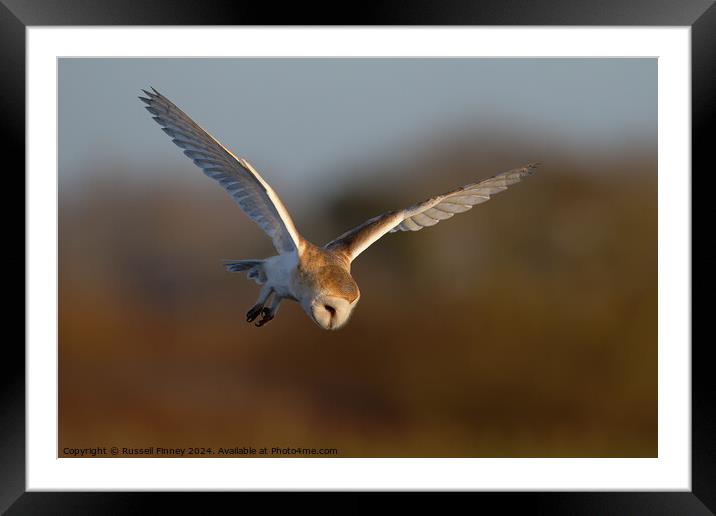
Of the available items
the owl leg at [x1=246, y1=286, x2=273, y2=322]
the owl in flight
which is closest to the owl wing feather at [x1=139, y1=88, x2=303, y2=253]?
the owl in flight

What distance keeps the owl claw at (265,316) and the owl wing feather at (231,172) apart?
34 cm

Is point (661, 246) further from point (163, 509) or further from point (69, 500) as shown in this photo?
point (69, 500)

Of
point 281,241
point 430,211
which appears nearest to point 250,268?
point 281,241

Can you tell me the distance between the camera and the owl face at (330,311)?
9.68ft

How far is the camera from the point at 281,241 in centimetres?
329

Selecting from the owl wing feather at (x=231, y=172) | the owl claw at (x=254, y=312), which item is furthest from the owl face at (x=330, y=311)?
the owl claw at (x=254, y=312)

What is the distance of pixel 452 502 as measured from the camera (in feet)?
9.69

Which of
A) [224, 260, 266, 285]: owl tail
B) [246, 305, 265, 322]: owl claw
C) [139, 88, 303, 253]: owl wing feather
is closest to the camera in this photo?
[139, 88, 303, 253]: owl wing feather

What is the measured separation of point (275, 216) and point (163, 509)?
1382mm

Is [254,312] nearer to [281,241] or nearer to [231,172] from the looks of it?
[281,241]

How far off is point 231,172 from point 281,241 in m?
0.42

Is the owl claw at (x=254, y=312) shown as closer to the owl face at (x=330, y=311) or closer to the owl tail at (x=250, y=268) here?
the owl tail at (x=250, y=268)

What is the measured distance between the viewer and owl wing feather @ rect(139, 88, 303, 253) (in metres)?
2.90

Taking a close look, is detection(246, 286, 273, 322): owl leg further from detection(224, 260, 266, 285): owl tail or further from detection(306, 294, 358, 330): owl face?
detection(306, 294, 358, 330): owl face
